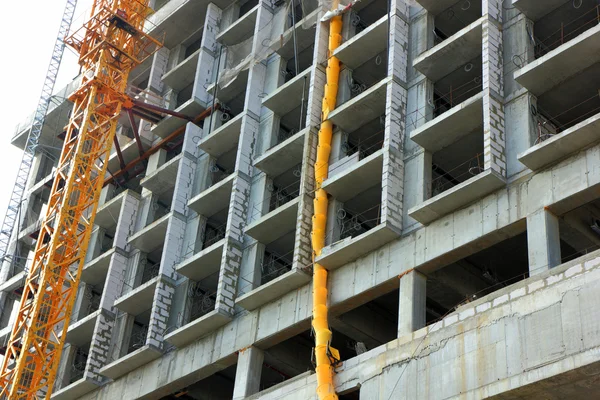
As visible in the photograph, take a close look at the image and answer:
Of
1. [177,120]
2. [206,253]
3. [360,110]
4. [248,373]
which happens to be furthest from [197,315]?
[360,110]

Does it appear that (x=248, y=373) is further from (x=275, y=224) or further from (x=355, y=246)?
(x=355, y=246)

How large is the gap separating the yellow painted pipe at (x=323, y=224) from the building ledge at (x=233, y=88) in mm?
7106

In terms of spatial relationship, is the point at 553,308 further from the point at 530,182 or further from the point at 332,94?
the point at 332,94

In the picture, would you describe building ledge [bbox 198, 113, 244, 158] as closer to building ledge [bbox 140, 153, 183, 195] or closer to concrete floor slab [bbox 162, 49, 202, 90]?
building ledge [bbox 140, 153, 183, 195]

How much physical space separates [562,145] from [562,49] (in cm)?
421

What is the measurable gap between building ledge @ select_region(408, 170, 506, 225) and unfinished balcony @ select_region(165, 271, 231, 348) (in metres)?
11.2

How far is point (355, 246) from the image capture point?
40.5 meters

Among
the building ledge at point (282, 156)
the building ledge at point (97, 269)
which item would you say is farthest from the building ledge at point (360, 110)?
the building ledge at point (97, 269)

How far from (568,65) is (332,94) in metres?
12.7

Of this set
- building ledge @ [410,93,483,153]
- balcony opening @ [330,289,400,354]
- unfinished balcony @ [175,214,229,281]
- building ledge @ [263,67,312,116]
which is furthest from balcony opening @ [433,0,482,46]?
unfinished balcony @ [175,214,229,281]

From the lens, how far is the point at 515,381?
3120 centimetres

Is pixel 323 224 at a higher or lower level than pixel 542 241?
higher

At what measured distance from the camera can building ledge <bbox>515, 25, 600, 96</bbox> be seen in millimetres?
36750

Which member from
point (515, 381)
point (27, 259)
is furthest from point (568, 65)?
point (27, 259)
